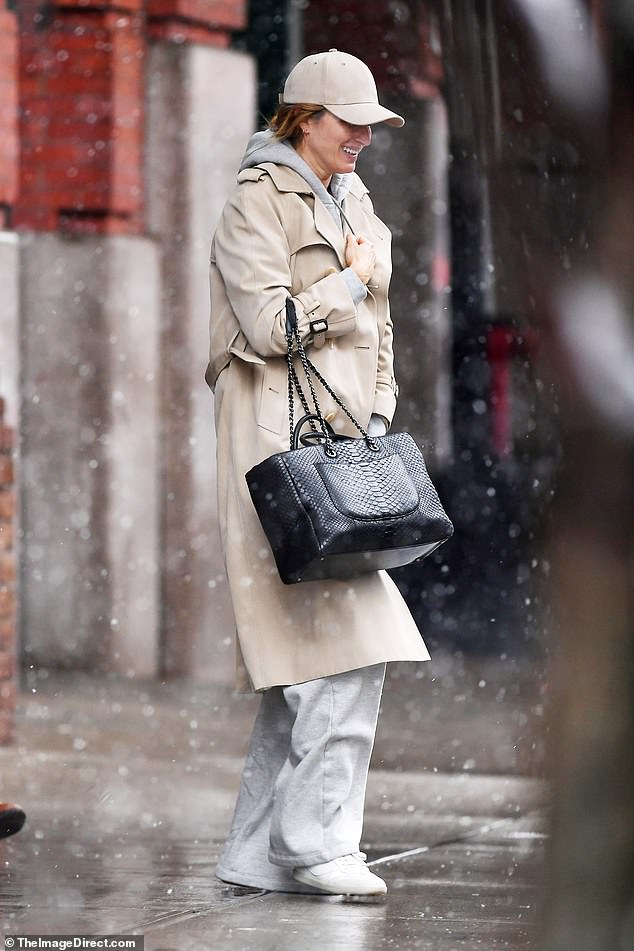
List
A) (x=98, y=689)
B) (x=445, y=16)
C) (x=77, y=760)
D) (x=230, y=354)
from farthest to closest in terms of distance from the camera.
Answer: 1. (x=98, y=689)
2. (x=77, y=760)
3. (x=230, y=354)
4. (x=445, y=16)

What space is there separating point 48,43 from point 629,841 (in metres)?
8.51

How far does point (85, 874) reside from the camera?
418 cm

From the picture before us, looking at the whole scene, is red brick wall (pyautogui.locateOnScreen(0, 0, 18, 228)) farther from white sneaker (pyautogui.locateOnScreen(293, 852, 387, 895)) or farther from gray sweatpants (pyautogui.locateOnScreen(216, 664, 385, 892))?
white sneaker (pyautogui.locateOnScreen(293, 852, 387, 895))

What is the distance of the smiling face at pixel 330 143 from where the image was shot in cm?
391

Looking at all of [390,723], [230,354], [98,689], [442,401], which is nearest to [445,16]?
[230,354]

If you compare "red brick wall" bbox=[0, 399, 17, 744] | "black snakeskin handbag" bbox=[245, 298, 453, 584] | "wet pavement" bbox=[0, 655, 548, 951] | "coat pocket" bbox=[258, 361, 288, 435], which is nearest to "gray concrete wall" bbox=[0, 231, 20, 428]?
"red brick wall" bbox=[0, 399, 17, 744]

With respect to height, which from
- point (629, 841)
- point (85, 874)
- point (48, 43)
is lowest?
point (85, 874)

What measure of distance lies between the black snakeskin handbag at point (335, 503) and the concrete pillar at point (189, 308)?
5602 mm

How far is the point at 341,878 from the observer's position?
3.72 metres

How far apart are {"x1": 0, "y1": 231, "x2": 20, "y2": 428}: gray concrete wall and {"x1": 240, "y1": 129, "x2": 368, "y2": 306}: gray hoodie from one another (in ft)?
13.4

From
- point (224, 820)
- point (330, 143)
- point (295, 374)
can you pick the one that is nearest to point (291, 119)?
point (330, 143)

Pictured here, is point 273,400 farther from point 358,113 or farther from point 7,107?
point 7,107

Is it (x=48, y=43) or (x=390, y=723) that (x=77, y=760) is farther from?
(x=48, y=43)

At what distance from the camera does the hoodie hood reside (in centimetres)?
393
